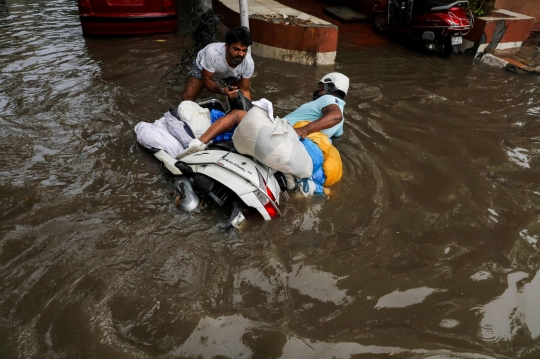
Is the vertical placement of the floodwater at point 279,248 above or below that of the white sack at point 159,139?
below

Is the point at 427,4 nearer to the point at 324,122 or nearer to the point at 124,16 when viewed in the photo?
the point at 324,122

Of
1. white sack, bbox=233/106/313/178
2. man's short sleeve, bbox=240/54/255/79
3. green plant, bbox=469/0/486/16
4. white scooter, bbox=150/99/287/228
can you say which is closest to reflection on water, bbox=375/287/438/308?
white scooter, bbox=150/99/287/228

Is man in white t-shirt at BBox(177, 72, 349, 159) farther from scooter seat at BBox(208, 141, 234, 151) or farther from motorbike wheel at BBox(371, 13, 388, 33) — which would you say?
motorbike wheel at BBox(371, 13, 388, 33)

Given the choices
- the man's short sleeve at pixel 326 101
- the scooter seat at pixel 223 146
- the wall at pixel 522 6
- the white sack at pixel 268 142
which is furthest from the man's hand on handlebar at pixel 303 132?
the wall at pixel 522 6

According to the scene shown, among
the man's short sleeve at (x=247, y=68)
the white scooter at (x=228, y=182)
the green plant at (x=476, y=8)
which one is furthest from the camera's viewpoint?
the green plant at (x=476, y=8)

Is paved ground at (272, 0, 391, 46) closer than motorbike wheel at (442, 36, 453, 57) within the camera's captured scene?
No

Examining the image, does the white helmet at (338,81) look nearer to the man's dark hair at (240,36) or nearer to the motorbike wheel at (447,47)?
the man's dark hair at (240,36)

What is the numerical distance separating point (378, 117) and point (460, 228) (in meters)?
2.14

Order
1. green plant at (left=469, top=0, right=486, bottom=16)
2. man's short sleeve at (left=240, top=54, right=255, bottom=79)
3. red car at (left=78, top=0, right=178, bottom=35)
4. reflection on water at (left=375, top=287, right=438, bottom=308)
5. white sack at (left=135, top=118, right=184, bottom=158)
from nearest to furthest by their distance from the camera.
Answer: reflection on water at (left=375, top=287, right=438, bottom=308), white sack at (left=135, top=118, right=184, bottom=158), man's short sleeve at (left=240, top=54, right=255, bottom=79), red car at (left=78, top=0, right=178, bottom=35), green plant at (left=469, top=0, right=486, bottom=16)

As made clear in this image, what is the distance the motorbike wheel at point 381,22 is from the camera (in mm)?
8328

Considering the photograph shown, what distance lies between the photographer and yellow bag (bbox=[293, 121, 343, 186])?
11.4ft

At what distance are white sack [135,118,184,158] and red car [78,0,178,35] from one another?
14.3 ft

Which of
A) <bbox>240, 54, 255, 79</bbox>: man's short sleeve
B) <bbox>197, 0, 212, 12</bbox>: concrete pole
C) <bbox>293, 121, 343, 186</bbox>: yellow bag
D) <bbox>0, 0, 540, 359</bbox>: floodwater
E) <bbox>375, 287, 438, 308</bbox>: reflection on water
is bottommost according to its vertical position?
<bbox>375, 287, 438, 308</bbox>: reflection on water

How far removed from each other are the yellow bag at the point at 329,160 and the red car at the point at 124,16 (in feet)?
16.9
